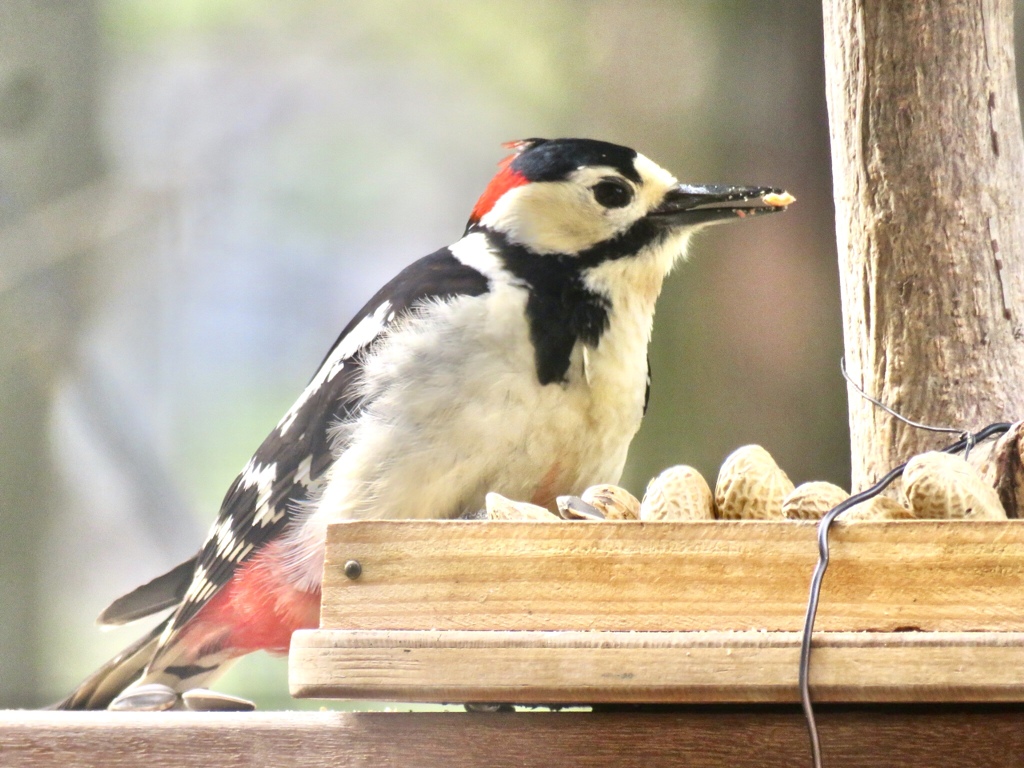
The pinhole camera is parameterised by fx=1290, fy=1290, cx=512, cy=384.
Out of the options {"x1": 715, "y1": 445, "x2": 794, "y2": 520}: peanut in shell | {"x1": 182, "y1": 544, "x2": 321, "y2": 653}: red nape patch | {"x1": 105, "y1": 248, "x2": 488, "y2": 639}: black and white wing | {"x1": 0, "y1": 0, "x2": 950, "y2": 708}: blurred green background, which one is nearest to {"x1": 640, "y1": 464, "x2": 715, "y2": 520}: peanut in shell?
{"x1": 715, "y1": 445, "x2": 794, "y2": 520}: peanut in shell

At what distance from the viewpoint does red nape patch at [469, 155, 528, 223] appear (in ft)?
5.84

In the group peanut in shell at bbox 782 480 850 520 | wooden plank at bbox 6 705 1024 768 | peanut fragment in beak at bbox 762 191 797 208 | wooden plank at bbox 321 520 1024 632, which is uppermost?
peanut fragment in beak at bbox 762 191 797 208

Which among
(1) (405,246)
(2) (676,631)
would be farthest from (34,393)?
(2) (676,631)

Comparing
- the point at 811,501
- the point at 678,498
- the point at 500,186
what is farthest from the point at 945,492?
the point at 500,186

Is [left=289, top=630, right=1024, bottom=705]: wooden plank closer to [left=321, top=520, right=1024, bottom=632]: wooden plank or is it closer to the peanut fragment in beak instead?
[left=321, top=520, right=1024, bottom=632]: wooden plank

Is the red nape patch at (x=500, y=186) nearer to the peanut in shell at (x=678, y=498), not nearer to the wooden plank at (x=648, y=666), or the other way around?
the peanut in shell at (x=678, y=498)

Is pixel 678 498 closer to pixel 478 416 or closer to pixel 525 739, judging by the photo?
pixel 525 739

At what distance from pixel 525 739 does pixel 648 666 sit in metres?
0.14

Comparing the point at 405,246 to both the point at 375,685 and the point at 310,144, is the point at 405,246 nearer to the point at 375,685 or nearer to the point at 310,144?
the point at 310,144

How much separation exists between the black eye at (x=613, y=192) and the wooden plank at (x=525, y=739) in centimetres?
84

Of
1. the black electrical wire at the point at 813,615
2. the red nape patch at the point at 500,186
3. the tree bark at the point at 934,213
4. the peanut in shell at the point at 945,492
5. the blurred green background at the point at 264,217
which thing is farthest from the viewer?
the blurred green background at the point at 264,217

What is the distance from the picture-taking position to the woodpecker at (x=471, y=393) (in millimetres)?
1562

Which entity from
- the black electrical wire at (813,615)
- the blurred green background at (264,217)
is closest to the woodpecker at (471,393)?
the black electrical wire at (813,615)

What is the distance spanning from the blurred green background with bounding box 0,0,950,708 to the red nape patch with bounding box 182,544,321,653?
1420 mm
